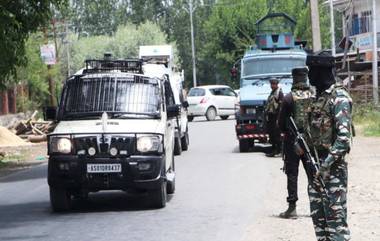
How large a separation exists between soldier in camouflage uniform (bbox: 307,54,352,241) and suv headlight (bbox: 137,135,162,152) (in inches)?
185

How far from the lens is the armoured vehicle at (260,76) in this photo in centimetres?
2142

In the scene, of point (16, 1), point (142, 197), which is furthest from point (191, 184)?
point (16, 1)

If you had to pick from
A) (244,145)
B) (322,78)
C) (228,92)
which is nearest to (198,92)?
(228,92)

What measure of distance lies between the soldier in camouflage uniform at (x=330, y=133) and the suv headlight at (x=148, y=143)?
15.4 feet

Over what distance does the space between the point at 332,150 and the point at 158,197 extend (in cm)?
552

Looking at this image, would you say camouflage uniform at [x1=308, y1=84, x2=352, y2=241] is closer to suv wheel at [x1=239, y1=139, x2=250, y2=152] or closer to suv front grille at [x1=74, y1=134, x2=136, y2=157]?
suv front grille at [x1=74, y1=134, x2=136, y2=157]

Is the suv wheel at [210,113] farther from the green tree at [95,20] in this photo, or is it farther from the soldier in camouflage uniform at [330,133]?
the green tree at [95,20]

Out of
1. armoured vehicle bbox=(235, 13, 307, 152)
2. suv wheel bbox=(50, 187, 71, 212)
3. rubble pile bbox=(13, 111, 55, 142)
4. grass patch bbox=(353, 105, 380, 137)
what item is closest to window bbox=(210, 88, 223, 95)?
rubble pile bbox=(13, 111, 55, 142)

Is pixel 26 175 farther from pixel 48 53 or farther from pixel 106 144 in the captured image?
pixel 48 53

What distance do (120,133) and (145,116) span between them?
3.09ft

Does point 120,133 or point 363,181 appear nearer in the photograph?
point 120,133

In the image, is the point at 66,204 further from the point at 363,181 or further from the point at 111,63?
the point at 363,181

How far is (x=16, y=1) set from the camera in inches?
837

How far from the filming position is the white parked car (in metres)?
42.4
